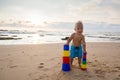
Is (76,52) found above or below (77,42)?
below

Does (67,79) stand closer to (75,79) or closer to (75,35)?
(75,79)

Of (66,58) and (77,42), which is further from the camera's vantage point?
(77,42)

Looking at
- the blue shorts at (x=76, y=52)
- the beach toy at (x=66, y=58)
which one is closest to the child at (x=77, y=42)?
the blue shorts at (x=76, y=52)

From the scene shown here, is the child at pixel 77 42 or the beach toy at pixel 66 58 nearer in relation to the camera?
the beach toy at pixel 66 58

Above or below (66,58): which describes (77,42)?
above

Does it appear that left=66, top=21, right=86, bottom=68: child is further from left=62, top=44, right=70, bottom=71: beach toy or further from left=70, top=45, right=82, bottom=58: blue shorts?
left=62, top=44, right=70, bottom=71: beach toy

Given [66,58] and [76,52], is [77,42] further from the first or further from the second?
[66,58]

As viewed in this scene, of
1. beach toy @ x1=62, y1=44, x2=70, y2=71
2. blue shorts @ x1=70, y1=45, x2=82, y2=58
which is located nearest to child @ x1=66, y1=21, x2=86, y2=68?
blue shorts @ x1=70, y1=45, x2=82, y2=58

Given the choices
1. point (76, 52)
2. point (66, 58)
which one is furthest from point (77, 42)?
point (66, 58)

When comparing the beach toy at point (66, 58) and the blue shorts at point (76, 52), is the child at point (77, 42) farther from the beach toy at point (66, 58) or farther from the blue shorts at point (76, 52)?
the beach toy at point (66, 58)

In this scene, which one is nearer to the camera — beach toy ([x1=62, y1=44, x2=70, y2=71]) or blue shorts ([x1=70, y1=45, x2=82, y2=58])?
beach toy ([x1=62, y1=44, x2=70, y2=71])

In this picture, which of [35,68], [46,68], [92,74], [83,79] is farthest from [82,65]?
[35,68]

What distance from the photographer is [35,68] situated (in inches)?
204

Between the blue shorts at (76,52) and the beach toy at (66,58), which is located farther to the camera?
the blue shorts at (76,52)
